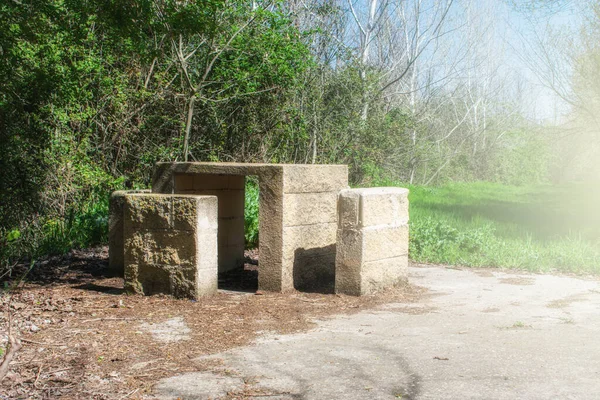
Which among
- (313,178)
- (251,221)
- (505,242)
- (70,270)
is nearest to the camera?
(313,178)

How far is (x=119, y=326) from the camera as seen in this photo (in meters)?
5.52

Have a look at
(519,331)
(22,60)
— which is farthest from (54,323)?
(22,60)

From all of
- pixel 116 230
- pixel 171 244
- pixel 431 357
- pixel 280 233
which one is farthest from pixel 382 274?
pixel 116 230

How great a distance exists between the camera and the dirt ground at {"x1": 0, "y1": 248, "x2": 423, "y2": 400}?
164 inches

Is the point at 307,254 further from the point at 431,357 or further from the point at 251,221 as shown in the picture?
the point at 251,221

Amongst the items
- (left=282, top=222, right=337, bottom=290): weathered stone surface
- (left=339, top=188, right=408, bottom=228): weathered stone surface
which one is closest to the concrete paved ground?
(left=339, top=188, right=408, bottom=228): weathered stone surface

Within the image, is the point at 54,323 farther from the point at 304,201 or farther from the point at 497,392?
the point at 497,392

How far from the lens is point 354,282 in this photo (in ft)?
21.9

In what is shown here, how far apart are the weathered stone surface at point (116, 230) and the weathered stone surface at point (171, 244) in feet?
3.76

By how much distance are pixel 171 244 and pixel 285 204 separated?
1.18 metres

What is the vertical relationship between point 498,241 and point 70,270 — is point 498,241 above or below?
above

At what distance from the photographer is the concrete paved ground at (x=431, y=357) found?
13.1 feet

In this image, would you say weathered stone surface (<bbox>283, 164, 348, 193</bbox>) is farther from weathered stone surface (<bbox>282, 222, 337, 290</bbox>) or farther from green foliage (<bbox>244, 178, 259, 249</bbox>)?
green foliage (<bbox>244, 178, 259, 249</bbox>)

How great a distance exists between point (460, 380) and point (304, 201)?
3199 millimetres
